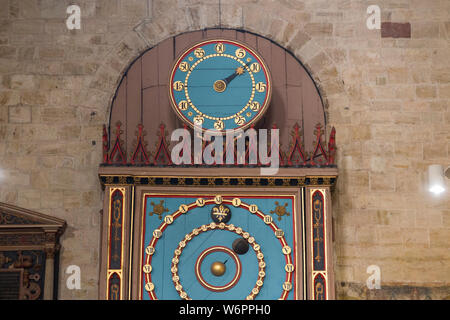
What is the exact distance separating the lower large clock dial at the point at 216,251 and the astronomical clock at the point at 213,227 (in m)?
0.01

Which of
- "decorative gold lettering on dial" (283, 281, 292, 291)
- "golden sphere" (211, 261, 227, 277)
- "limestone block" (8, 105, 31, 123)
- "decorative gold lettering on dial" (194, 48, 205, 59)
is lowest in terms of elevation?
"decorative gold lettering on dial" (283, 281, 292, 291)

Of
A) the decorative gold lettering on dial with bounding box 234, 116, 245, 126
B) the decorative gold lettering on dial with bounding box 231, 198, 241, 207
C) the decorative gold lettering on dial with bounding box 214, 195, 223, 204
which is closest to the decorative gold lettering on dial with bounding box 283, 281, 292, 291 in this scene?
the decorative gold lettering on dial with bounding box 231, 198, 241, 207

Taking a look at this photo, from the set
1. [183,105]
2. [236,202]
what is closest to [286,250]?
[236,202]

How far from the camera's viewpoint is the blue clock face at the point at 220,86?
30.4 ft

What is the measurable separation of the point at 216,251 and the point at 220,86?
1.89 m

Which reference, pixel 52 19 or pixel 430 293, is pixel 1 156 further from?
pixel 430 293

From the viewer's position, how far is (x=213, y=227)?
890 cm

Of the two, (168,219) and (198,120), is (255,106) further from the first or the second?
(168,219)

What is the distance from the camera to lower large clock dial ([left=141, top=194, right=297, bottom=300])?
28.8 ft

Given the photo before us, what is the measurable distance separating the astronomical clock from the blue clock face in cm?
10

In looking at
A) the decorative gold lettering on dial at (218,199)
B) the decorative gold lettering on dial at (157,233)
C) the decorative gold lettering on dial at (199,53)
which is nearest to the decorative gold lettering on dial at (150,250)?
the decorative gold lettering on dial at (157,233)

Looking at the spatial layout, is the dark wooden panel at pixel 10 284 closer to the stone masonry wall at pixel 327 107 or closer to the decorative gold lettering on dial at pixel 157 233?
the stone masonry wall at pixel 327 107

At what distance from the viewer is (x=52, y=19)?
9.88 meters

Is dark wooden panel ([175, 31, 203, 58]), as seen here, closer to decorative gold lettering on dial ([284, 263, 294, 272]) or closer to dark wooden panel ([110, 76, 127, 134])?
dark wooden panel ([110, 76, 127, 134])
